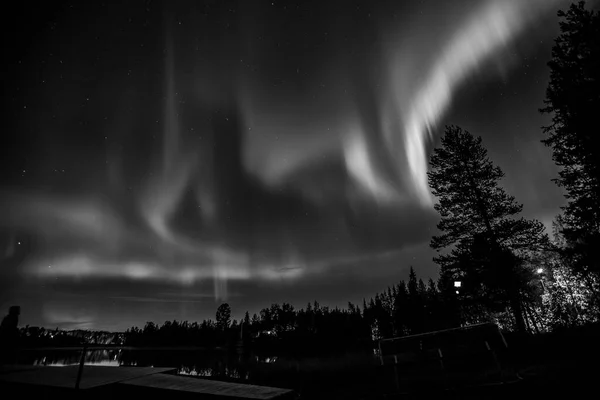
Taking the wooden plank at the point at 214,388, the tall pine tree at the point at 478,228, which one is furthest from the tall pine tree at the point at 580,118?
the wooden plank at the point at 214,388

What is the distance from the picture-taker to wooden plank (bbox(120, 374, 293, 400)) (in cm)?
234

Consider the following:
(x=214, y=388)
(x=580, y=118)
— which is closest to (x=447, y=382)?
(x=214, y=388)

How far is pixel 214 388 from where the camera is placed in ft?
8.39

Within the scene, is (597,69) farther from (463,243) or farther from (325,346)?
(325,346)

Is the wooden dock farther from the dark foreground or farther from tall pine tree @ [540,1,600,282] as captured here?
tall pine tree @ [540,1,600,282]

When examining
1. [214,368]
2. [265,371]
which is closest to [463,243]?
[265,371]

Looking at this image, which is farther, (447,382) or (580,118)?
(580,118)

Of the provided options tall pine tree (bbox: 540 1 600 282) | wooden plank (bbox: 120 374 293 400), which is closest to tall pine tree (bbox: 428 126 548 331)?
tall pine tree (bbox: 540 1 600 282)

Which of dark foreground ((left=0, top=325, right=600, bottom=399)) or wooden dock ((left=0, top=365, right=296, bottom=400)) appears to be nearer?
wooden dock ((left=0, top=365, right=296, bottom=400))

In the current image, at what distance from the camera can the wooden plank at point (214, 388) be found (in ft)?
7.67

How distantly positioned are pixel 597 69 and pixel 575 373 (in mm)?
15999

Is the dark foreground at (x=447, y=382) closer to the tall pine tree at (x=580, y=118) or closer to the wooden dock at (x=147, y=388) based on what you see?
the wooden dock at (x=147, y=388)

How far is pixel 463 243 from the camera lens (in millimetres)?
22266

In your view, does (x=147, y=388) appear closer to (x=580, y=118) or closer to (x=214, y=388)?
(x=214, y=388)
